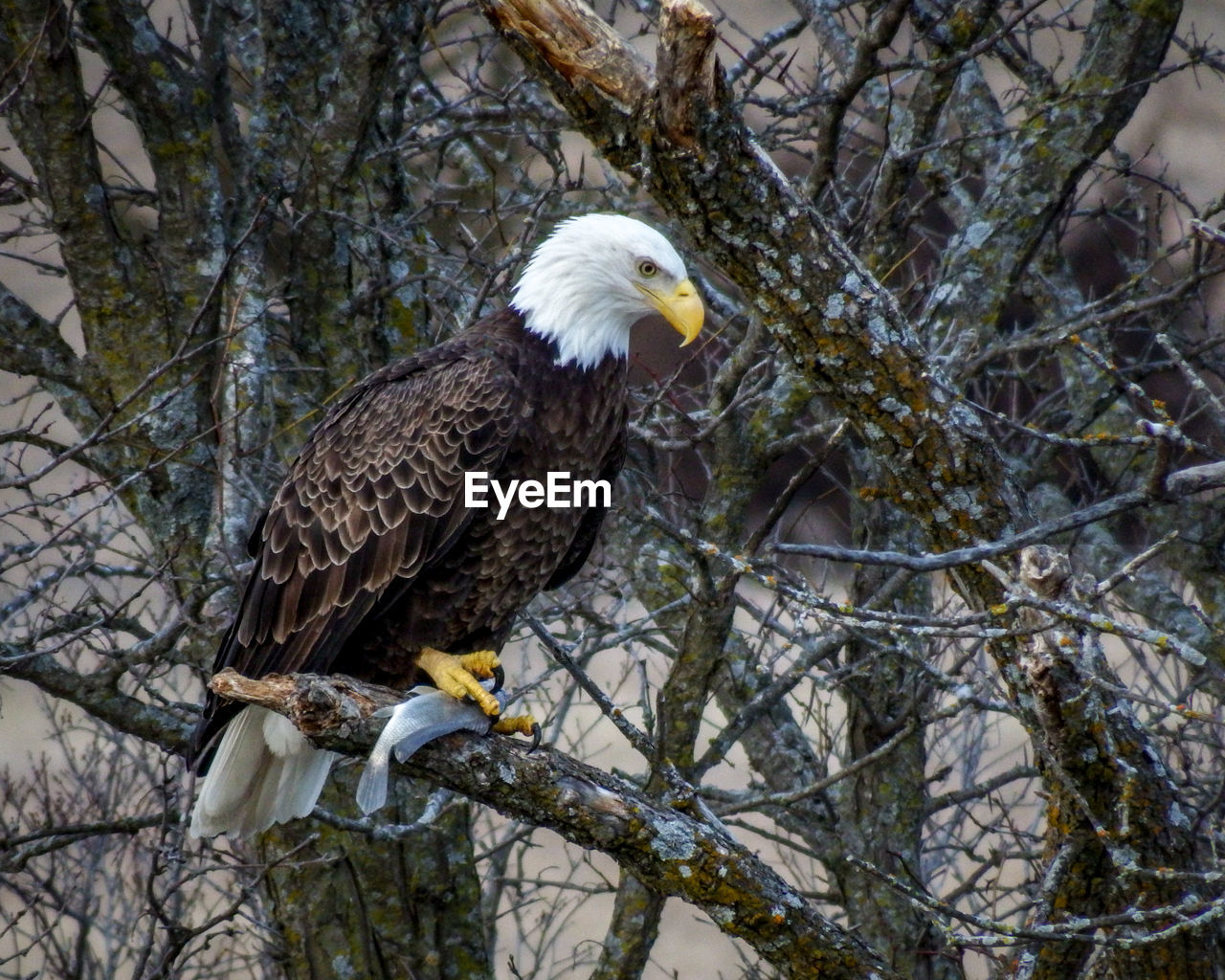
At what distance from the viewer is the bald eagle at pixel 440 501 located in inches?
149

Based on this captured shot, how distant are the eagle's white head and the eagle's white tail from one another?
1417 millimetres

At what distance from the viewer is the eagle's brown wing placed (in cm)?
374

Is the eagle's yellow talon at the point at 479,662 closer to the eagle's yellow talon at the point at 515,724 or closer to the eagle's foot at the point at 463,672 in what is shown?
the eagle's foot at the point at 463,672

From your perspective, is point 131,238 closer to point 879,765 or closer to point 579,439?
point 579,439

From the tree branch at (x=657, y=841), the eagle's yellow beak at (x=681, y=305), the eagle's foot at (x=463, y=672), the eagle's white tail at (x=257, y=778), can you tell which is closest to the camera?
the tree branch at (x=657, y=841)

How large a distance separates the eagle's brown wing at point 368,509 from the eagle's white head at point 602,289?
26cm

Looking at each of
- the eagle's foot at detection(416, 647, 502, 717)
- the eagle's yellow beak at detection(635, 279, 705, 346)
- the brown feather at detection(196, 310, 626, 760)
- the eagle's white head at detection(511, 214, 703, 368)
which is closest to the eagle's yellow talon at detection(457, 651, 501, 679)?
the eagle's foot at detection(416, 647, 502, 717)

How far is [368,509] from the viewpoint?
12.6 ft

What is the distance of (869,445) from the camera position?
3281 mm

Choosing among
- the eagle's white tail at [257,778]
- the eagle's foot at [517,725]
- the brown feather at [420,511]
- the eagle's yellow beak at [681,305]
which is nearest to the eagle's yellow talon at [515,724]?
the eagle's foot at [517,725]

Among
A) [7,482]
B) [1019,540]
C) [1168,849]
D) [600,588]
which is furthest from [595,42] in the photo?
[600,588]

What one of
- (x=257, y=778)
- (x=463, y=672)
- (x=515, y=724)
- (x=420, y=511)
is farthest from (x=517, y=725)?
(x=257, y=778)

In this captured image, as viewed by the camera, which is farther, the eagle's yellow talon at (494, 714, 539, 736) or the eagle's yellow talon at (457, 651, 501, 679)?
the eagle's yellow talon at (457, 651, 501, 679)

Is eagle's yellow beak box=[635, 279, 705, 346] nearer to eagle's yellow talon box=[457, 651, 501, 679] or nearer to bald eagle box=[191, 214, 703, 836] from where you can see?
bald eagle box=[191, 214, 703, 836]
